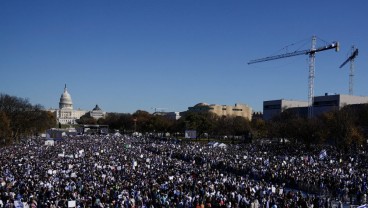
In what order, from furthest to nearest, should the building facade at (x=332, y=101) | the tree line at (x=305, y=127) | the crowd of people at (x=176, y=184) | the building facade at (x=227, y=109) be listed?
the building facade at (x=227, y=109) → the building facade at (x=332, y=101) → the tree line at (x=305, y=127) → the crowd of people at (x=176, y=184)

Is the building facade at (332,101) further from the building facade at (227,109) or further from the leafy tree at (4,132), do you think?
the building facade at (227,109)

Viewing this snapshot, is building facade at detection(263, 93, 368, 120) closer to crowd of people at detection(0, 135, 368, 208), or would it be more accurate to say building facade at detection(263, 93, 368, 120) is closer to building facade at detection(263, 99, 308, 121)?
building facade at detection(263, 99, 308, 121)

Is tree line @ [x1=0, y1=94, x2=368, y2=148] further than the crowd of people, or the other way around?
tree line @ [x1=0, y1=94, x2=368, y2=148]

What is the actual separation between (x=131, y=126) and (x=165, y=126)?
115 ft

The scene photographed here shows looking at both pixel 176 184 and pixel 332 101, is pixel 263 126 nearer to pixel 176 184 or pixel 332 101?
pixel 332 101

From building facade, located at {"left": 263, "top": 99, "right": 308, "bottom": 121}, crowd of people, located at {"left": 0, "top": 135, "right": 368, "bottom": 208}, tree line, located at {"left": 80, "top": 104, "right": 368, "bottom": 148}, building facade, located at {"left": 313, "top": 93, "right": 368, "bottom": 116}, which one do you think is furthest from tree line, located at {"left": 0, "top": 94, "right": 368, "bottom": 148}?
building facade, located at {"left": 263, "top": 99, "right": 308, "bottom": 121}

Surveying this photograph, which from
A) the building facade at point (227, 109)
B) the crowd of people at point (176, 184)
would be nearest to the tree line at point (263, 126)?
the crowd of people at point (176, 184)

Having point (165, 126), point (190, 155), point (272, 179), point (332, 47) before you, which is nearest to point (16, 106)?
point (165, 126)

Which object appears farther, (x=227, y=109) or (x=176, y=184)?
(x=227, y=109)

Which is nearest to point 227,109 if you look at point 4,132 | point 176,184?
point 4,132

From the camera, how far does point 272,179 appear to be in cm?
3219

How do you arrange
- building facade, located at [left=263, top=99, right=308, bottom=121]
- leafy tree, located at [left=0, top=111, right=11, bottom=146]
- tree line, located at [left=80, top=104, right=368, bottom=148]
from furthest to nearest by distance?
building facade, located at [left=263, top=99, right=308, bottom=121] → tree line, located at [left=80, top=104, right=368, bottom=148] → leafy tree, located at [left=0, top=111, right=11, bottom=146]


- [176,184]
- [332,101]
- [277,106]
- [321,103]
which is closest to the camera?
[176,184]

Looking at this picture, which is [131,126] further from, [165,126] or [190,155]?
[190,155]
